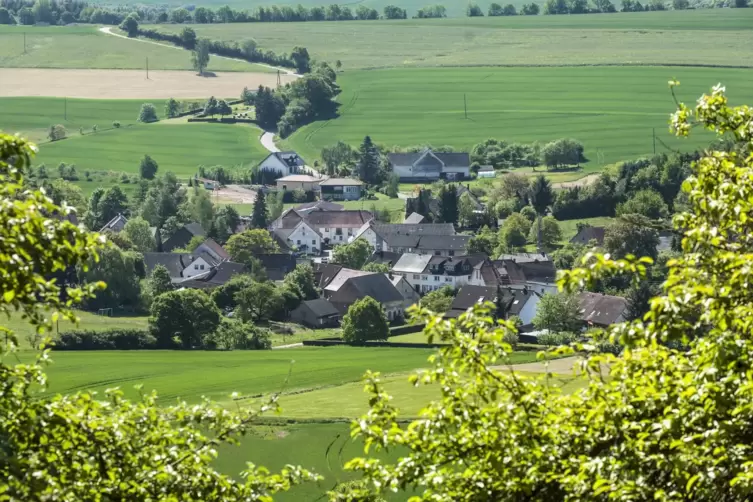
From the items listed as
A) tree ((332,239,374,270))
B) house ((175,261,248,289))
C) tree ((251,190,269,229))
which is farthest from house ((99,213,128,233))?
tree ((332,239,374,270))

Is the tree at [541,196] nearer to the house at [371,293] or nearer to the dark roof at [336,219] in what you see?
the dark roof at [336,219]

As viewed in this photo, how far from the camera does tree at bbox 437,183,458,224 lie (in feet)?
336

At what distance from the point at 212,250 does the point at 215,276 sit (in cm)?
820

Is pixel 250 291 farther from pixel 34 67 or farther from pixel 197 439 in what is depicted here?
pixel 34 67

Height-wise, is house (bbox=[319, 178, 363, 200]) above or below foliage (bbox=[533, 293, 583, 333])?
below

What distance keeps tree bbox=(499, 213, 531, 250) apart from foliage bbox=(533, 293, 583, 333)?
2465 cm

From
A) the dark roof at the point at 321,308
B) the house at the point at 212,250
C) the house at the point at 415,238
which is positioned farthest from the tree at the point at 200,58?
the dark roof at the point at 321,308

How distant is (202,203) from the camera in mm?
102500

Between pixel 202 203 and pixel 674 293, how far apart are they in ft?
311

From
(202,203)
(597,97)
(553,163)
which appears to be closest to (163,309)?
(202,203)

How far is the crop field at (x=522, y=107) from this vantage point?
12719 centimetres

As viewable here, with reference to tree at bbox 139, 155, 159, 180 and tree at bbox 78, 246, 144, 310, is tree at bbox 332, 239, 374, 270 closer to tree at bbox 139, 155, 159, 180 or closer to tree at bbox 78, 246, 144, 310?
tree at bbox 78, 246, 144, 310

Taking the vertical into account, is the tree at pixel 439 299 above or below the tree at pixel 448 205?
below

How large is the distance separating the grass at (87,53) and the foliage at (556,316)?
102m
